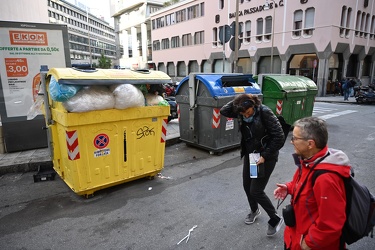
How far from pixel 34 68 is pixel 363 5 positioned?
1039 inches

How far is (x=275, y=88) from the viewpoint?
25.9 feet

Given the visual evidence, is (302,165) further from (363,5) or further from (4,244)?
(363,5)

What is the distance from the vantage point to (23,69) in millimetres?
5609

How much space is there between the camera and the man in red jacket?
1518mm

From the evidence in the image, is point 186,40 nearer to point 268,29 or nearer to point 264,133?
point 268,29

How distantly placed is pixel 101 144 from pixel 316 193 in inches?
125

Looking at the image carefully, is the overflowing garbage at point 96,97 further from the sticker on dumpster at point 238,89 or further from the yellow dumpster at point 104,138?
the sticker on dumpster at point 238,89

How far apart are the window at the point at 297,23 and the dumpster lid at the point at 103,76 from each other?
21.2 metres

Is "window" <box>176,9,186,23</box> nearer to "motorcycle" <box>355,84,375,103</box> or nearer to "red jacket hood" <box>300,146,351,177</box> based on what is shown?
"motorcycle" <box>355,84,375,103</box>

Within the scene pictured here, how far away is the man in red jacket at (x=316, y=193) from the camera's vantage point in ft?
4.98

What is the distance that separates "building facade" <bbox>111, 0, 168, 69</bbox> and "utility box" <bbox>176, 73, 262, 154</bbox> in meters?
38.4

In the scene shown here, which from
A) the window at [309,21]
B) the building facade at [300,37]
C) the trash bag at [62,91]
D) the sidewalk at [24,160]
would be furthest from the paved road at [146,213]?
the window at [309,21]

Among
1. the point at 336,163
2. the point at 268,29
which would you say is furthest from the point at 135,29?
the point at 336,163

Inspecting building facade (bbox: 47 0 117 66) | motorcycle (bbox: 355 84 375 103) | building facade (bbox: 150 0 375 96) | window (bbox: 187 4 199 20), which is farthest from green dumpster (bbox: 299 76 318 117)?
building facade (bbox: 47 0 117 66)
